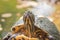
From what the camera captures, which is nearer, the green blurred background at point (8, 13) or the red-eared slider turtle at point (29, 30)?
the red-eared slider turtle at point (29, 30)

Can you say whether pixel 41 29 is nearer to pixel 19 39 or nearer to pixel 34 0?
pixel 19 39

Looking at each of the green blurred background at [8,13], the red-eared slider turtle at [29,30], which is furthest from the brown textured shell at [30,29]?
the green blurred background at [8,13]

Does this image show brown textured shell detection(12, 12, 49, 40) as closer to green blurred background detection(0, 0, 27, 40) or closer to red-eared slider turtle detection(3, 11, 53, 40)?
red-eared slider turtle detection(3, 11, 53, 40)

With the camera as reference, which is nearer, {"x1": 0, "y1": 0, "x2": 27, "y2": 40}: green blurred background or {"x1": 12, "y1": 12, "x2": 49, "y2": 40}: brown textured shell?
{"x1": 12, "y1": 12, "x2": 49, "y2": 40}: brown textured shell

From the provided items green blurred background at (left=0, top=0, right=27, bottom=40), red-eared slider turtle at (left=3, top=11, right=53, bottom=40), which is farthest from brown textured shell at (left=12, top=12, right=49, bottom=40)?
green blurred background at (left=0, top=0, right=27, bottom=40)

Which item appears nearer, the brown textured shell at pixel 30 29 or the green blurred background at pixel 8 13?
the brown textured shell at pixel 30 29

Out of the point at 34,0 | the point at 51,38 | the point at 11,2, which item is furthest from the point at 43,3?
the point at 51,38

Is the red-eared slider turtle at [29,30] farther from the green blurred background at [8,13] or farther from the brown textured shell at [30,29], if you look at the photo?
the green blurred background at [8,13]

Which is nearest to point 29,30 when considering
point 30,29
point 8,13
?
point 30,29
